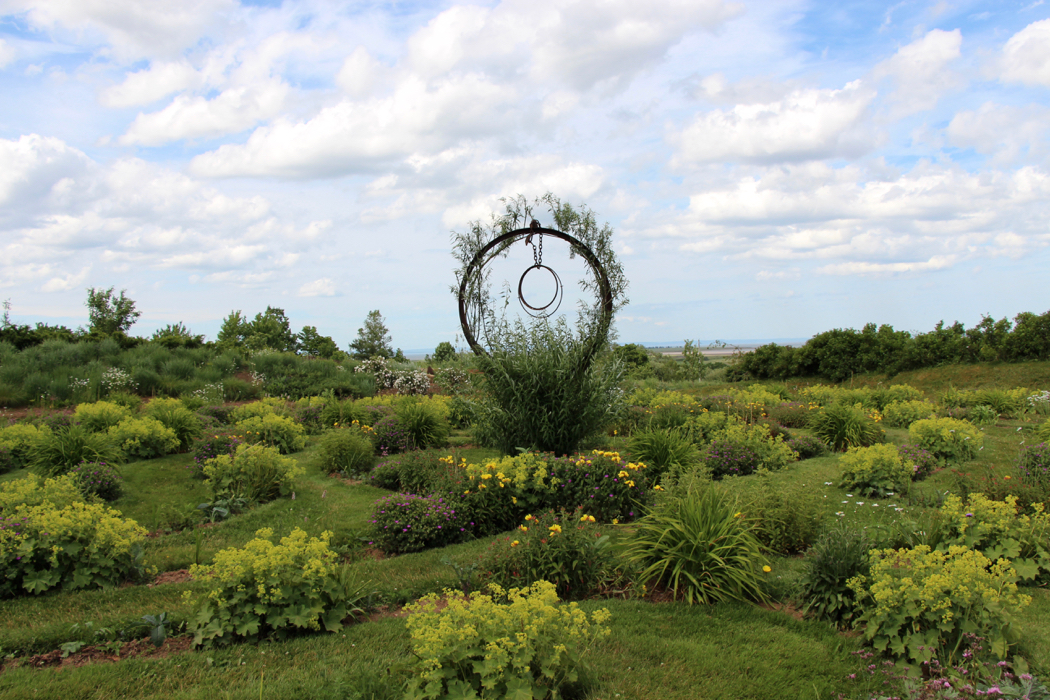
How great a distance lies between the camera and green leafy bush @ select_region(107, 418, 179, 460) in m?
7.82

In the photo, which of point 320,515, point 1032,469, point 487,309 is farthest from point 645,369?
point 320,515

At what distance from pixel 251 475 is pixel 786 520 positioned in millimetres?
5316

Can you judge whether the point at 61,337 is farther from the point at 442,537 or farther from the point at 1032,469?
the point at 1032,469

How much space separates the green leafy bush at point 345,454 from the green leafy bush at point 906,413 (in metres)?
8.72

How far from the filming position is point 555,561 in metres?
4.28

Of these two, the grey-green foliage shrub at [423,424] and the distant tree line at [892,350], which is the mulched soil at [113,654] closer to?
the grey-green foliage shrub at [423,424]

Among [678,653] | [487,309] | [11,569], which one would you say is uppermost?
[487,309]

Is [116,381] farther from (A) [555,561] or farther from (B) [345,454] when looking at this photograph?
(A) [555,561]

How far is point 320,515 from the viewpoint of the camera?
623 centimetres

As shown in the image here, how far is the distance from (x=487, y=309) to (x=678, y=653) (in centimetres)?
600

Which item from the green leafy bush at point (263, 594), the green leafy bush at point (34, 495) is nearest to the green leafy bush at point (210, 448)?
the green leafy bush at point (34, 495)

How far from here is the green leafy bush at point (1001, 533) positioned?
4348 mm

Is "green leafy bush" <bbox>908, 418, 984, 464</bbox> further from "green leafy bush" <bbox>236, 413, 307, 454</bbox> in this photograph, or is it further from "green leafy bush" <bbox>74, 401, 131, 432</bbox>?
"green leafy bush" <bbox>74, 401, 131, 432</bbox>

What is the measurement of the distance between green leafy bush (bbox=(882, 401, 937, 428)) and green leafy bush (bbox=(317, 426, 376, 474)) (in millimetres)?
8722
